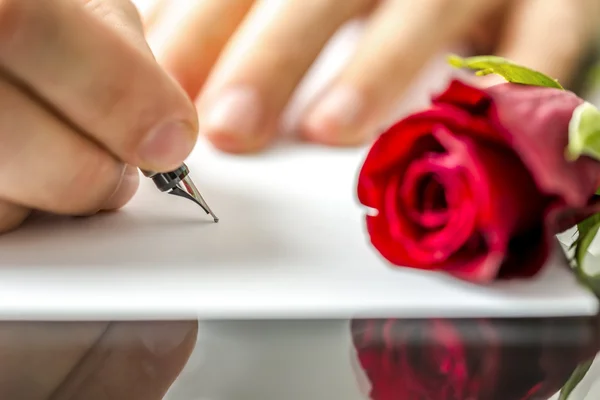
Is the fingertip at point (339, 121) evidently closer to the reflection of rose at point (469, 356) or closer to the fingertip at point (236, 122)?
the fingertip at point (236, 122)

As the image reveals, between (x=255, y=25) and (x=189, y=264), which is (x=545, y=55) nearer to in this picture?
(x=255, y=25)

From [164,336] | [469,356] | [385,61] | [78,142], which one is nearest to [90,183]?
[78,142]

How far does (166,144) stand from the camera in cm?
40

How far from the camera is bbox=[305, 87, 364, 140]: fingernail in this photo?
605mm

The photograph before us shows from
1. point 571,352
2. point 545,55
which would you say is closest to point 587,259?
point 571,352

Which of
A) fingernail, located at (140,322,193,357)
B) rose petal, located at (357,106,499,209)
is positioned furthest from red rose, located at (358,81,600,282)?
fingernail, located at (140,322,193,357)

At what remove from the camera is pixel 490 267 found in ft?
1.11

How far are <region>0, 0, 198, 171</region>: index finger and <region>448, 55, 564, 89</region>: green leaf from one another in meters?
0.16

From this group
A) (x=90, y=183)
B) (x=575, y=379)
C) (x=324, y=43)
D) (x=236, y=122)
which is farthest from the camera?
(x=324, y=43)

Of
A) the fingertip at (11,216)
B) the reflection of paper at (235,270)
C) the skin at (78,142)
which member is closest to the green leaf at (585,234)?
the reflection of paper at (235,270)

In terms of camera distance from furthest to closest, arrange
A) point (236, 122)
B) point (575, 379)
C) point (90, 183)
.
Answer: point (236, 122) → point (90, 183) → point (575, 379)

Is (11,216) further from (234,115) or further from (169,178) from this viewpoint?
(234,115)

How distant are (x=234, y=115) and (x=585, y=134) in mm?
342

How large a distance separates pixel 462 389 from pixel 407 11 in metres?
0.51
